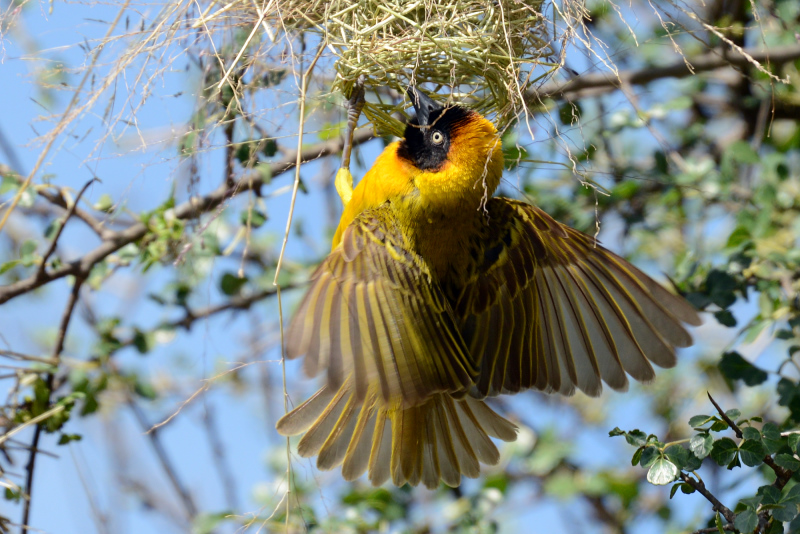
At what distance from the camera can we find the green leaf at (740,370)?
89.3 inches

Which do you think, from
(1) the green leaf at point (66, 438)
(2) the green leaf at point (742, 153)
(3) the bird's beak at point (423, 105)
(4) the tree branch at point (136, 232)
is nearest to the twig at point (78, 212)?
(4) the tree branch at point (136, 232)

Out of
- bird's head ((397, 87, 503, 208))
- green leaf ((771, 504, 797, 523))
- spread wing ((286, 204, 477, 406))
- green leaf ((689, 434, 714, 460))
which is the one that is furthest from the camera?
bird's head ((397, 87, 503, 208))

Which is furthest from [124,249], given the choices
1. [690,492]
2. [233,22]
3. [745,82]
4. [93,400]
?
[745,82]

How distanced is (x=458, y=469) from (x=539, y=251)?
716 mm

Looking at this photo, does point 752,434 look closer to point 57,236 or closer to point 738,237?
point 738,237

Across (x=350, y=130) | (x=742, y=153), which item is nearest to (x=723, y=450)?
(x=350, y=130)

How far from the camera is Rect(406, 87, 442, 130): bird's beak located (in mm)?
1966

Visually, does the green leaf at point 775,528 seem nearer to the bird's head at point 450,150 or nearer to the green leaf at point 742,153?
the bird's head at point 450,150

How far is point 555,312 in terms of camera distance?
2484 mm

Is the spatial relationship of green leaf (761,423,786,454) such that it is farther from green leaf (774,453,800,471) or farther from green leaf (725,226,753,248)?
green leaf (725,226,753,248)

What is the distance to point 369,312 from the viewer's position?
6.78 ft

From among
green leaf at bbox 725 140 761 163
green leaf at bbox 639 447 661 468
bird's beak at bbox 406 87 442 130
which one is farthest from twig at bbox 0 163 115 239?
green leaf at bbox 725 140 761 163

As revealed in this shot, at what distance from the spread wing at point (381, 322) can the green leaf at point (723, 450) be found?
0.72 metres

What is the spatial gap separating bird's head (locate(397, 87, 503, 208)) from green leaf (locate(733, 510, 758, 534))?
36.6 inches
